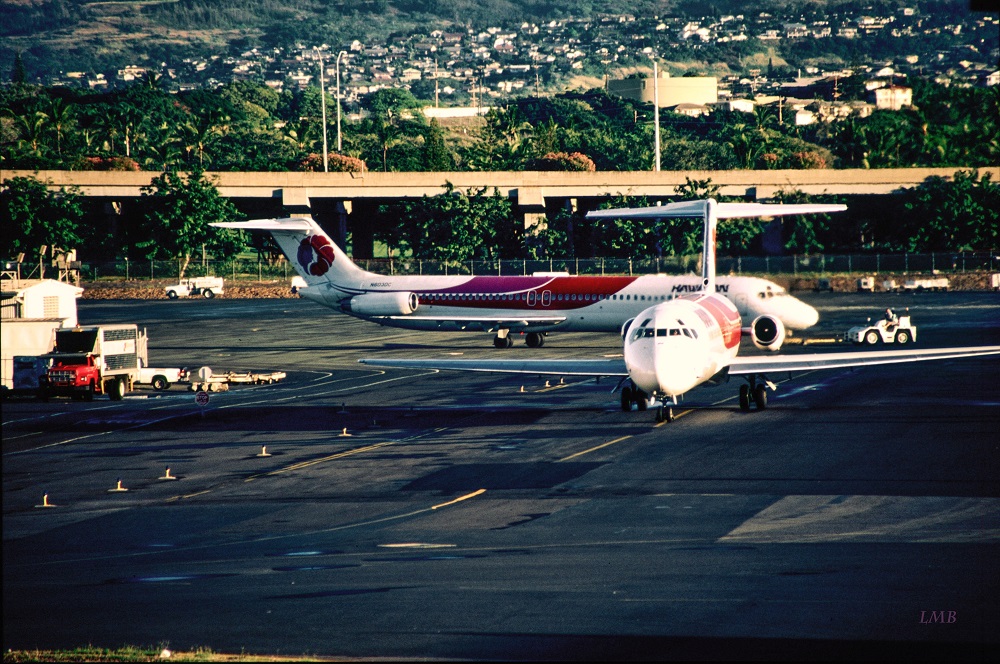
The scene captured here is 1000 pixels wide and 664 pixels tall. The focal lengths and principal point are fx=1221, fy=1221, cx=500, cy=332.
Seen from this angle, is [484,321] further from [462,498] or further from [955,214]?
[955,214]

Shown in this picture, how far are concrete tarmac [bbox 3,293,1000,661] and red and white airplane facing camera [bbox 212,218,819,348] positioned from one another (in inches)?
374

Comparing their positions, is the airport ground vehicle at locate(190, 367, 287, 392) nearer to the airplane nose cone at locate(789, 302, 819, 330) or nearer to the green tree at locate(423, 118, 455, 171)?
the airplane nose cone at locate(789, 302, 819, 330)

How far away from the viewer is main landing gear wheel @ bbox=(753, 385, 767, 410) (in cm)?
4109

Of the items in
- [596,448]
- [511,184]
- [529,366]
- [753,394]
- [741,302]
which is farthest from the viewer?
[511,184]

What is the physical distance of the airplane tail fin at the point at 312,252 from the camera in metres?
68.9

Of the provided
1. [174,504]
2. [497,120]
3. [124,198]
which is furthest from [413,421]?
[497,120]

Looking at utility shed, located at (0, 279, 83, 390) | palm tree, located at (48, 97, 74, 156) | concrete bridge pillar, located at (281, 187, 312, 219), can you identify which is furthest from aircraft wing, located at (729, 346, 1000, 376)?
palm tree, located at (48, 97, 74, 156)

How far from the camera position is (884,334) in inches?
2463

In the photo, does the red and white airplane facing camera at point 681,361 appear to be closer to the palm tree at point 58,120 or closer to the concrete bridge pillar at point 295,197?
the concrete bridge pillar at point 295,197

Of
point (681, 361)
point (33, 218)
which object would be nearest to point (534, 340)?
point (681, 361)

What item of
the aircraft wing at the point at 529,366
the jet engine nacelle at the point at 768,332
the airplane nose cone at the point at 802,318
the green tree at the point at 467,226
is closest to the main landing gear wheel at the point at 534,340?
the airplane nose cone at the point at 802,318

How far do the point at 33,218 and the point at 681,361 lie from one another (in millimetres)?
97300

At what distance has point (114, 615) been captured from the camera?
19.7 metres

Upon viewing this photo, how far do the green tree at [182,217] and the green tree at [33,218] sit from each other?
7.02 m
